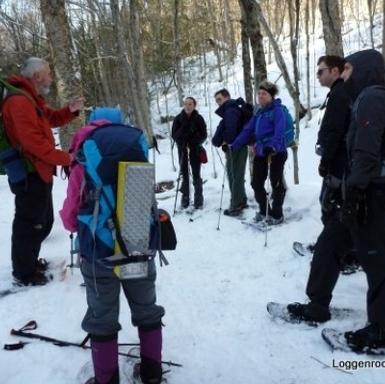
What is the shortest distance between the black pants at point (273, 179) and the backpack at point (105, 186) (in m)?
3.76

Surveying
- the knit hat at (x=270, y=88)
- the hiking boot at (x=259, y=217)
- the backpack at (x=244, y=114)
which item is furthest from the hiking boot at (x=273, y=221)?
the knit hat at (x=270, y=88)

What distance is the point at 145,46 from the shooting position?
98.3 ft

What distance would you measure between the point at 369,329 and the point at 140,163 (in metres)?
2.16

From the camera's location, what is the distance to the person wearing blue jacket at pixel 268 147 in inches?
237

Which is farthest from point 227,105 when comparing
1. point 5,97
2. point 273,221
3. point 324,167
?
point 5,97

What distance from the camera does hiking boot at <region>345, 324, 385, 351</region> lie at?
3.11 m

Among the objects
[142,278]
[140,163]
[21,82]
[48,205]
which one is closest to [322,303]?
[142,278]

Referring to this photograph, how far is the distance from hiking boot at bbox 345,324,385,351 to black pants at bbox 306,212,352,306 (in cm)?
46

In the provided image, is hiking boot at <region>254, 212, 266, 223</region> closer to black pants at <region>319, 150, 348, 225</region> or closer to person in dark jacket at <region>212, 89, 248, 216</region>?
person in dark jacket at <region>212, 89, 248, 216</region>

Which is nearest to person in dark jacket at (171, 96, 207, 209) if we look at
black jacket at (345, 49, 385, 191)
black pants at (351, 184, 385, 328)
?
black jacket at (345, 49, 385, 191)

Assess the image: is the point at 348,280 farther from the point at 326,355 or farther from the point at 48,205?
the point at 48,205

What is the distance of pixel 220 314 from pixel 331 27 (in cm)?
540

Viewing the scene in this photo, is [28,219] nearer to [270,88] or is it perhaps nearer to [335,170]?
[335,170]

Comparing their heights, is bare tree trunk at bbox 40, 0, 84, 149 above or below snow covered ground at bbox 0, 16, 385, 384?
above
